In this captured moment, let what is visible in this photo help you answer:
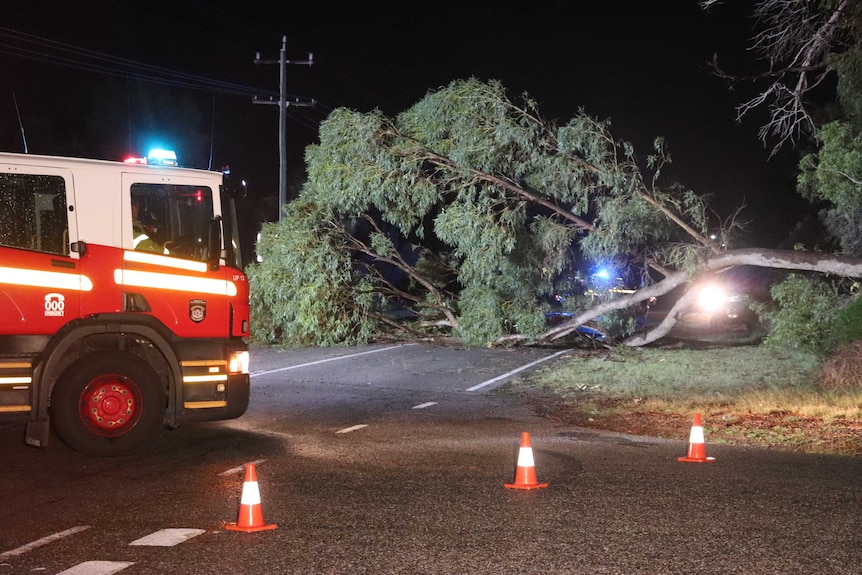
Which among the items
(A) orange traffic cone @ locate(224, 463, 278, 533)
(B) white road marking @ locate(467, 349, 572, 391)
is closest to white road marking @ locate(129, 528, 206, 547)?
(A) orange traffic cone @ locate(224, 463, 278, 533)

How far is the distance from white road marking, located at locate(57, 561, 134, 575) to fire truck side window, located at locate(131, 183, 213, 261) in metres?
4.13

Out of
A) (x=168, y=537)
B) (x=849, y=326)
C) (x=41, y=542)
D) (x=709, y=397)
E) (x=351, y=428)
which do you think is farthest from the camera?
(x=849, y=326)

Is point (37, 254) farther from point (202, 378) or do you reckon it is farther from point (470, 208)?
point (470, 208)

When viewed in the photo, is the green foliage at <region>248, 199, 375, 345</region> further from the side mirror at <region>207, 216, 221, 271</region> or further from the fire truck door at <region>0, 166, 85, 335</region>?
the fire truck door at <region>0, 166, 85, 335</region>

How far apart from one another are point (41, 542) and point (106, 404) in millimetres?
2979

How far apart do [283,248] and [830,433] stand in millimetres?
13834

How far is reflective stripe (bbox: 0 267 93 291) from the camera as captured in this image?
26.9ft

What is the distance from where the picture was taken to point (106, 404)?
28.2ft

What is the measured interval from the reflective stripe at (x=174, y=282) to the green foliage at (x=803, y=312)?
1417cm

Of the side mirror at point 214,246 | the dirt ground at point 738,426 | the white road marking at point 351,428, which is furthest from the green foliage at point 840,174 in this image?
the side mirror at point 214,246

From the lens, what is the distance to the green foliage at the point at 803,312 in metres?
19.6

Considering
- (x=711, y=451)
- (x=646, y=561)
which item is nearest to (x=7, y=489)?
(x=646, y=561)

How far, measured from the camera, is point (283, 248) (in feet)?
69.8

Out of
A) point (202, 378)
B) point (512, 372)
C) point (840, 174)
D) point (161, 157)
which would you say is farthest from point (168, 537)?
point (840, 174)
